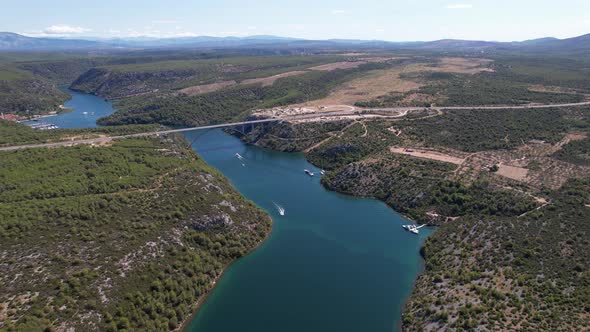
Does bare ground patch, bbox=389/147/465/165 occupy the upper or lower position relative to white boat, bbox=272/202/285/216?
upper

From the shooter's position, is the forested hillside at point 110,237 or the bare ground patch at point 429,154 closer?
the forested hillside at point 110,237

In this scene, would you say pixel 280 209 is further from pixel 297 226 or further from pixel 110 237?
pixel 110 237

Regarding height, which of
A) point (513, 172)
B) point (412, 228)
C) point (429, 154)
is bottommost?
point (412, 228)

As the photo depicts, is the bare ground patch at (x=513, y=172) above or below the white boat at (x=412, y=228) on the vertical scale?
above

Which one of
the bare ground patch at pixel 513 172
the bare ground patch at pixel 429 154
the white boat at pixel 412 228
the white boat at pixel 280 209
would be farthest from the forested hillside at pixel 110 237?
the bare ground patch at pixel 513 172

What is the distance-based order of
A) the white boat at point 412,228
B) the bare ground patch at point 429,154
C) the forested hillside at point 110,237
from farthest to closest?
the bare ground patch at point 429,154 → the white boat at point 412,228 → the forested hillside at point 110,237

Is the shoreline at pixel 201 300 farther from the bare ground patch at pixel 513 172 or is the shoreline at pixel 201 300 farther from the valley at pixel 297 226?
the bare ground patch at pixel 513 172

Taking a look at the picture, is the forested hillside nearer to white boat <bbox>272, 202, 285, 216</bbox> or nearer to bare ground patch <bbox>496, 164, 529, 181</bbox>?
white boat <bbox>272, 202, 285, 216</bbox>

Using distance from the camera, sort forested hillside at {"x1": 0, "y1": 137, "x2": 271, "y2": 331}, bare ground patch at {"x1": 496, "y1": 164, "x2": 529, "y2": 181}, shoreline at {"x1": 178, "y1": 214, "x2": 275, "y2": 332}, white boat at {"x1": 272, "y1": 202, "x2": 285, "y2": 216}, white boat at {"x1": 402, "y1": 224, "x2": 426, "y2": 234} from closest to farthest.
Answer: forested hillside at {"x1": 0, "y1": 137, "x2": 271, "y2": 331} < shoreline at {"x1": 178, "y1": 214, "x2": 275, "y2": 332} < white boat at {"x1": 402, "y1": 224, "x2": 426, "y2": 234} < white boat at {"x1": 272, "y1": 202, "x2": 285, "y2": 216} < bare ground patch at {"x1": 496, "y1": 164, "x2": 529, "y2": 181}

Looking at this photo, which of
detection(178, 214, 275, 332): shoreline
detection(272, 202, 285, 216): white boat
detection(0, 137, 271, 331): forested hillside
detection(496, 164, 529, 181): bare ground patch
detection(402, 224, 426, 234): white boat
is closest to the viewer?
detection(0, 137, 271, 331): forested hillside

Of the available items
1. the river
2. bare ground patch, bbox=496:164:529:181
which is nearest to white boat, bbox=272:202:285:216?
the river

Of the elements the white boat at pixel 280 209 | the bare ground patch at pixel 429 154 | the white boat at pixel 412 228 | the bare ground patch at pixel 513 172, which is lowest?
the white boat at pixel 280 209

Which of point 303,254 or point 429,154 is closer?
point 303,254

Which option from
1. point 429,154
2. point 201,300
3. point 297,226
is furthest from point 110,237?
point 429,154
